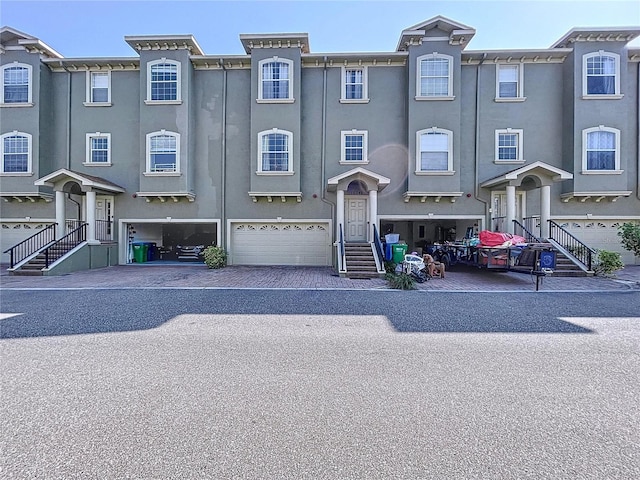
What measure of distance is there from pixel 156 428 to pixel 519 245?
430 inches

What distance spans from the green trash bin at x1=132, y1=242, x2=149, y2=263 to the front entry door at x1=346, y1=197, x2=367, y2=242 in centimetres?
1025

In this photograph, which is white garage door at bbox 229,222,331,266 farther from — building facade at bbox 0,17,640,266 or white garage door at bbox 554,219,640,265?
white garage door at bbox 554,219,640,265

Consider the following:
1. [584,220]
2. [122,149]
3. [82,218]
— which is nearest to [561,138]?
[584,220]

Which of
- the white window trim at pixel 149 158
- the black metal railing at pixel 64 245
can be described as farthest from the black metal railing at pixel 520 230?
the black metal railing at pixel 64 245

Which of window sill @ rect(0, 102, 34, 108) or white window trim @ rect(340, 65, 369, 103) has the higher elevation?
white window trim @ rect(340, 65, 369, 103)

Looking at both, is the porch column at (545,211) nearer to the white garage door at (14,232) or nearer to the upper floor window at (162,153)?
the upper floor window at (162,153)

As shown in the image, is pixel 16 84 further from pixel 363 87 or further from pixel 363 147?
pixel 363 147

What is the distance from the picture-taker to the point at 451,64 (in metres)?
13.9

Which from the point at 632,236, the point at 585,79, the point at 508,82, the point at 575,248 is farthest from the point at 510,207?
the point at 585,79

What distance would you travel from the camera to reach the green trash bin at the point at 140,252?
15.9m

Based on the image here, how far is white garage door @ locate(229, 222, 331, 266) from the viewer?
14.9 meters

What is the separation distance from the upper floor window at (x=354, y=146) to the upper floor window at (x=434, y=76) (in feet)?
9.57

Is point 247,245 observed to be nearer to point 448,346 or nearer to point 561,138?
point 448,346

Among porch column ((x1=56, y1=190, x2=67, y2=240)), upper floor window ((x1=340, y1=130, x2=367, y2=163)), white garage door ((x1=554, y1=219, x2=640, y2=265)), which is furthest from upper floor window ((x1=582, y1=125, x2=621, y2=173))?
porch column ((x1=56, y1=190, x2=67, y2=240))
